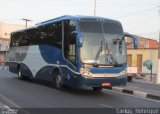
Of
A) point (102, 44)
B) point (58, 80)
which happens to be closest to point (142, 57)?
point (58, 80)

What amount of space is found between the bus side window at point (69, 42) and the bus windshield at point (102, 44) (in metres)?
0.50

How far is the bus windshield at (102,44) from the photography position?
1719cm

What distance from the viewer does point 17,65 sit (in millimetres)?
27531

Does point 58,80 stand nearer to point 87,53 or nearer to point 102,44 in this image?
point 87,53

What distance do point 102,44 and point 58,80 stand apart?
3.29m

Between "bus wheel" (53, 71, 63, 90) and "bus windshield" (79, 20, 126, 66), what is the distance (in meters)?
2.53

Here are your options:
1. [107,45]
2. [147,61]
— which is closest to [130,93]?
[107,45]

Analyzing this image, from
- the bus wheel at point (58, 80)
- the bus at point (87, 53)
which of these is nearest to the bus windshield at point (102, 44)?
the bus at point (87, 53)

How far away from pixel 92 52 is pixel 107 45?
83 centimetres

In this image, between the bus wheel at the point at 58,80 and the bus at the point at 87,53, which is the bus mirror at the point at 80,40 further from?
the bus wheel at the point at 58,80

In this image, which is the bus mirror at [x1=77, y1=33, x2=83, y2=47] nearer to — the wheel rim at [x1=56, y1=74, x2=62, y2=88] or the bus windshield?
the bus windshield

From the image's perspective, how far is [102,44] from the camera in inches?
687

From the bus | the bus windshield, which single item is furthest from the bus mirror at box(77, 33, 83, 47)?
the bus windshield

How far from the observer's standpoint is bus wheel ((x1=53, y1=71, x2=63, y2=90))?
62.9ft
